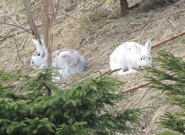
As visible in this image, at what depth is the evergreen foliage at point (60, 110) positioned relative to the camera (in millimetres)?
4262

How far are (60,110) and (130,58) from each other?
5.80 m

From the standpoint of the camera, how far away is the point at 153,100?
8289mm

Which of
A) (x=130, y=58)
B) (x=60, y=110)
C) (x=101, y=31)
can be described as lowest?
(x=60, y=110)

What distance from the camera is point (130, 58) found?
10195 mm

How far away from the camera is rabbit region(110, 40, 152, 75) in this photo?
32.8 feet

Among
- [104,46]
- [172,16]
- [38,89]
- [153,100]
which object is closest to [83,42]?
[104,46]

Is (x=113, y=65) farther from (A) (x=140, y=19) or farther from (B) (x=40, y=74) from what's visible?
(B) (x=40, y=74)

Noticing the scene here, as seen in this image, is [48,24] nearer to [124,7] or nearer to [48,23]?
[48,23]

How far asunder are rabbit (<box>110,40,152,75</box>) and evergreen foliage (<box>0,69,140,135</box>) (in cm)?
530

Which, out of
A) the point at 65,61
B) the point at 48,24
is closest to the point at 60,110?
the point at 48,24

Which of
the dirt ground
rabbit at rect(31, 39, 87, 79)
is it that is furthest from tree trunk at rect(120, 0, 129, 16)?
rabbit at rect(31, 39, 87, 79)

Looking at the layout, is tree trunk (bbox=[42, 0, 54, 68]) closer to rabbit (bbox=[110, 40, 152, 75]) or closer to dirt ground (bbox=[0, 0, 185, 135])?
dirt ground (bbox=[0, 0, 185, 135])

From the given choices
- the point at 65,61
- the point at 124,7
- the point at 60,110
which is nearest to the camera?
the point at 60,110

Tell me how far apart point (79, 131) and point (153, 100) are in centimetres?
418
